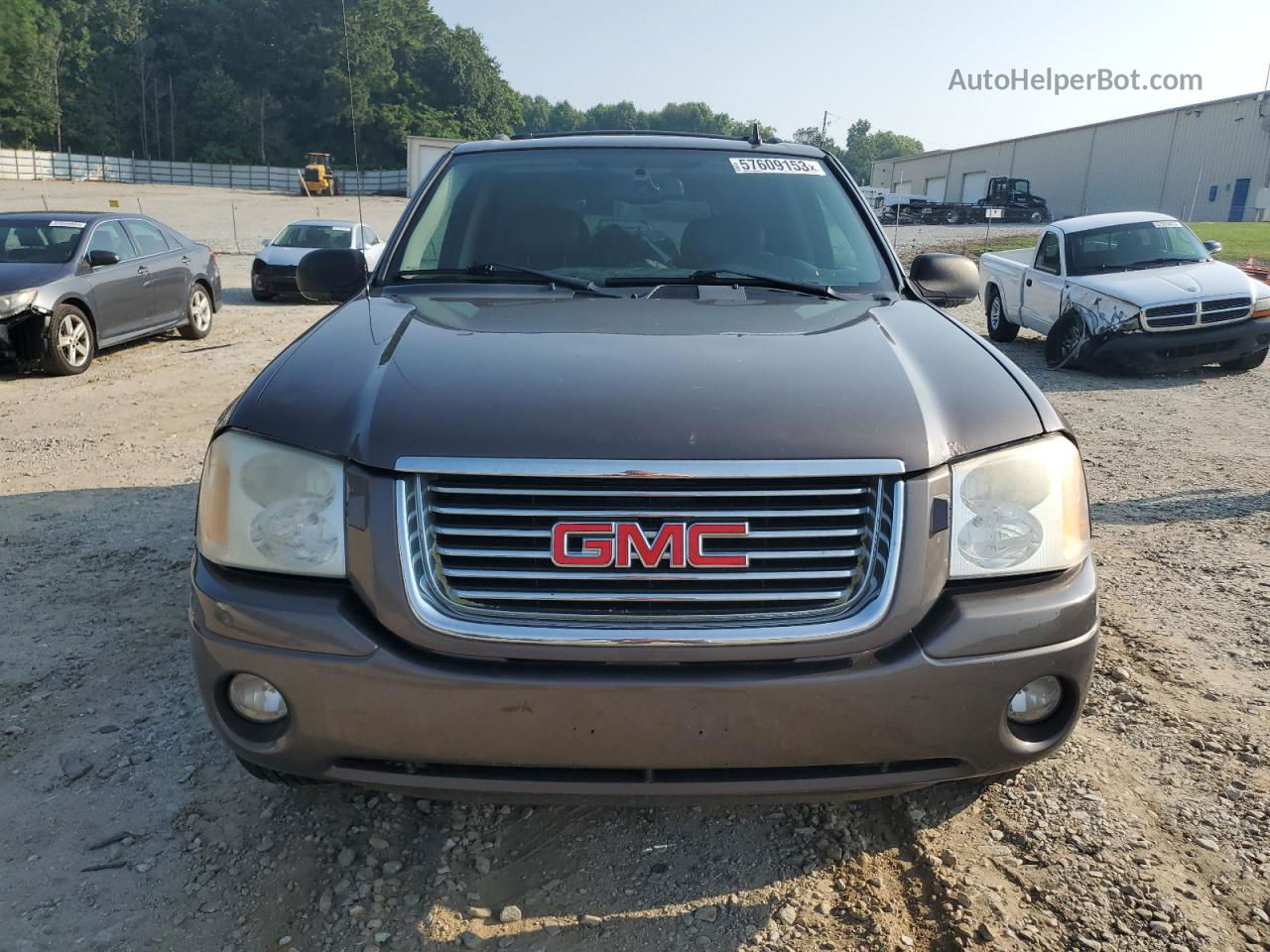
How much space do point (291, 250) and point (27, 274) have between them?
715 centimetres

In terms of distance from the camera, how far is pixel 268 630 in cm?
195

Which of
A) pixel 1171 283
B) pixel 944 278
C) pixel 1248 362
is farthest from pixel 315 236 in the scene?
pixel 944 278

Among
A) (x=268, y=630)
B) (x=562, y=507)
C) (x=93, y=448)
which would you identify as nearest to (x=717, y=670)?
(x=562, y=507)

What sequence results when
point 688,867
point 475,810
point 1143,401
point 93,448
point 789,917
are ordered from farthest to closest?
point 1143,401 < point 93,448 < point 475,810 < point 688,867 < point 789,917

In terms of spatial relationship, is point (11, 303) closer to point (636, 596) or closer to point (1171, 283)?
point (636, 596)

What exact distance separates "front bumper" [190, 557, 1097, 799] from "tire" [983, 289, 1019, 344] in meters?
11.7

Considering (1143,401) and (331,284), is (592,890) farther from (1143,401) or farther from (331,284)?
(1143,401)

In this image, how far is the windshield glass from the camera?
3.19 meters

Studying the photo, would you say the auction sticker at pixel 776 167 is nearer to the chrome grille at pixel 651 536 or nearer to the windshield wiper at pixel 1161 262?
the chrome grille at pixel 651 536

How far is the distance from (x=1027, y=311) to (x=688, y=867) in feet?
36.0

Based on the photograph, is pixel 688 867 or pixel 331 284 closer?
pixel 688 867

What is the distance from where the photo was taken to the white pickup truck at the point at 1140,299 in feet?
32.2

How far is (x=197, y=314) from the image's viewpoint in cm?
1191

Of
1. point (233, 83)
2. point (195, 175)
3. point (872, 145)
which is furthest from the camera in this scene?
point (872, 145)
